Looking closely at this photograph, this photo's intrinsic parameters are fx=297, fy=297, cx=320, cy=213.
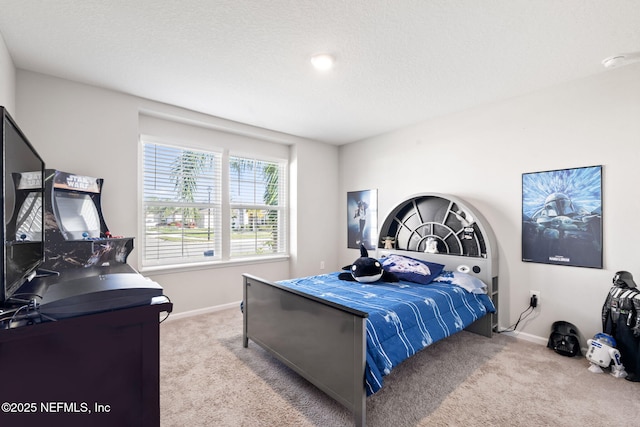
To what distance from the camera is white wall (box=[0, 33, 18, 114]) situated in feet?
7.08

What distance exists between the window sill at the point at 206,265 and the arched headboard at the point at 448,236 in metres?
1.63

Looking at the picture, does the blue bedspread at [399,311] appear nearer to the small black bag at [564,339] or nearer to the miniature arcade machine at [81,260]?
the small black bag at [564,339]

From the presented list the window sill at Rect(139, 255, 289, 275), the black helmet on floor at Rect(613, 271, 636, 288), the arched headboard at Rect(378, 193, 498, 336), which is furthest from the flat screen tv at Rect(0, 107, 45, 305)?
the black helmet on floor at Rect(613, 271, 636, 288)

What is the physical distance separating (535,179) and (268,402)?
3.14 metres

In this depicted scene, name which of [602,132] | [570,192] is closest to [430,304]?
[570,192]

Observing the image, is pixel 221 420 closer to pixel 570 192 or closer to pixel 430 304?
pixel 430 304

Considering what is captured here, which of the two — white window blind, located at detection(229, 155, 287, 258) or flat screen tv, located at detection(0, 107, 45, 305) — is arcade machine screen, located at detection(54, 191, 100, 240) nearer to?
flat screen tv, located at detection(0, 107, 45, 305)

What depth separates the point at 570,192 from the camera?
2768 millimetres

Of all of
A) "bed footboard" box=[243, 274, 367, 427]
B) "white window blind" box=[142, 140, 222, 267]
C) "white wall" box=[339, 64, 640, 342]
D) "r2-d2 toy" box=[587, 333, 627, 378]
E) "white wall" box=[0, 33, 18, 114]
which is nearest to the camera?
"bed footboard" box=[243, 274, 367, 427]

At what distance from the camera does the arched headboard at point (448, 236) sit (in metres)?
3.15

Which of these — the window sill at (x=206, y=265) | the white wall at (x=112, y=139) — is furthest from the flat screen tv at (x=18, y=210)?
the window sill at (x=206, y=265)

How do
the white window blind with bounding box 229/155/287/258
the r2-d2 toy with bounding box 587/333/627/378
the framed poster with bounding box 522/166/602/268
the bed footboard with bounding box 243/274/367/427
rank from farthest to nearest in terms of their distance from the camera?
the white window blind with bounding box 229/155/287/258
the framed poster with bounding box 522/166/602/268
the r2-d2 toy with bounding box 587/333/627/378
the bed footboard with bounding box 243/274/367/427

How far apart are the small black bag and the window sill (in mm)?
3342

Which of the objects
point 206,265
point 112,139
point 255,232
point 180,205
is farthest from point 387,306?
point 112,139
